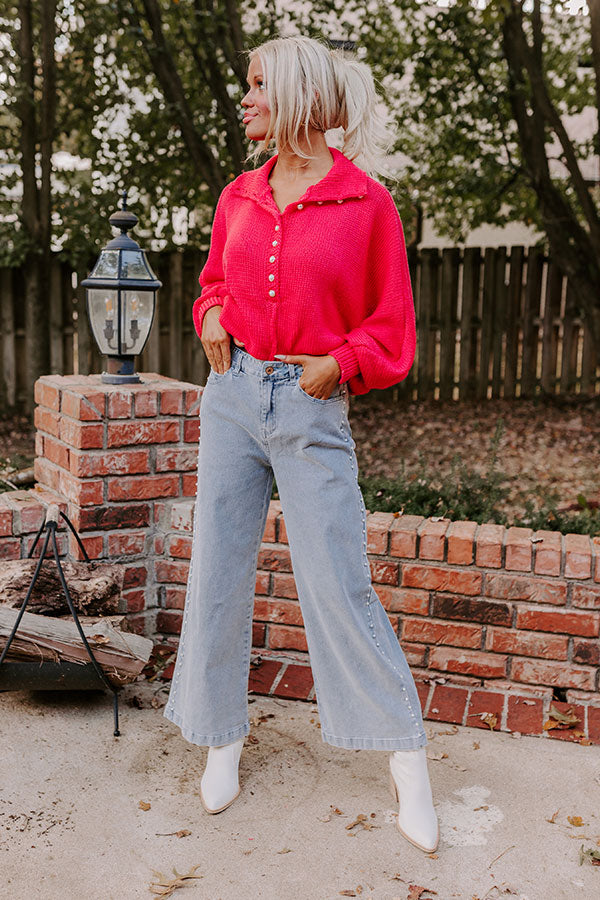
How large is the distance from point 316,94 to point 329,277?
1.36 feet

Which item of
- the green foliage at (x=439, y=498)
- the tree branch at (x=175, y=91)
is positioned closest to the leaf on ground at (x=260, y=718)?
the green foliage at (x=439, y=498)

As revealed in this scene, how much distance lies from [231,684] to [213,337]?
902 millimetres

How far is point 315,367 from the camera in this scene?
6.97ft

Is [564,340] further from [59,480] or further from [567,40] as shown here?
[59,480]

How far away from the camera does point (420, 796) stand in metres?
2.25

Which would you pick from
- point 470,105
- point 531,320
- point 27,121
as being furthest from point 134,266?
point 531,320

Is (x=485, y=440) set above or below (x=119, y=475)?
below

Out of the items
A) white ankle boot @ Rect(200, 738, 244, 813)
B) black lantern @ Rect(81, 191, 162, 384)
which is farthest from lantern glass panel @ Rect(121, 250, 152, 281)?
white ankle boot @ Rect(200, 738, 244, 813)

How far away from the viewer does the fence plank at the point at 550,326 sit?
9.22m

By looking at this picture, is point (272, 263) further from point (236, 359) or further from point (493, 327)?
point (493, 327)

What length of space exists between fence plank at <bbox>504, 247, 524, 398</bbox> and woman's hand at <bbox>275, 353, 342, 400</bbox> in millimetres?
7431

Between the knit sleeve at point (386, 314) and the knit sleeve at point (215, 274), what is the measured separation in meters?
0.37

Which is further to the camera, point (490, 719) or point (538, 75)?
point (538, 75)

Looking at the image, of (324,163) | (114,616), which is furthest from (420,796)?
(324,163)
